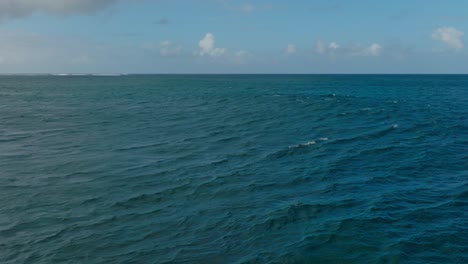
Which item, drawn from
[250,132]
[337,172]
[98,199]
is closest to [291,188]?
A: [337,172]

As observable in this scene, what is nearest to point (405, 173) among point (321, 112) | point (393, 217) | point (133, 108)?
point (393, 217)

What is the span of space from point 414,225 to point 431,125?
35721mm

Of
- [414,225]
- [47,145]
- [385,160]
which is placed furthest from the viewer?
[47,145]

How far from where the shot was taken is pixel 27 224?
83.9ft

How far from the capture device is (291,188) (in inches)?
1254

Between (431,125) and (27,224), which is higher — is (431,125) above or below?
above

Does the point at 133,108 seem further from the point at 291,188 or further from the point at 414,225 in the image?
the point at 414,225

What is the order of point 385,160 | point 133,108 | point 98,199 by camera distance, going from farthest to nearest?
point 133,108 → point 385,160 → point 98,199

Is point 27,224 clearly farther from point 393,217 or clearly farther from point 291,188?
point 393,217

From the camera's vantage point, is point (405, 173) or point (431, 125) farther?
point (431, 125)

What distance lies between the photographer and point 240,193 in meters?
31.0

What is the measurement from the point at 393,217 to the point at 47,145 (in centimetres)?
3967

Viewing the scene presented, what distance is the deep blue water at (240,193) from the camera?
869 inches

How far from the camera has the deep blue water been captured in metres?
22.1
